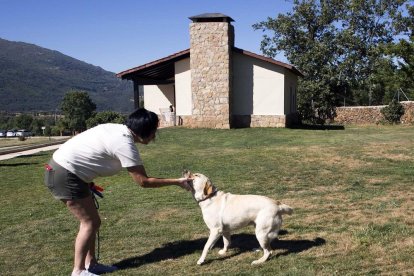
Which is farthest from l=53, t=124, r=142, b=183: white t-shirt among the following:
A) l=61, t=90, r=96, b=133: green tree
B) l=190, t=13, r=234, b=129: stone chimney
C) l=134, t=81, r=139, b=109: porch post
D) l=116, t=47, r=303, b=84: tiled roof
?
l=61, t=90, r=96, b=133: green tree

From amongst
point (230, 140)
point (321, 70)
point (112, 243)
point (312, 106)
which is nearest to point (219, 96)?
point (230, 140)

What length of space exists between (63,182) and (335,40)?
3469 centimetres

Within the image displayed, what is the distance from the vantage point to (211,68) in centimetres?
2295

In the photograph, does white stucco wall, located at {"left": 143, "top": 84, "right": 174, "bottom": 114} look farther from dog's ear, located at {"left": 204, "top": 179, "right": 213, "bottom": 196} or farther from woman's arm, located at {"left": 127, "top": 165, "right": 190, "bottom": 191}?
woman's arm, located at {"left": 127, "top": 165, "right": 190, "bottom": 191}

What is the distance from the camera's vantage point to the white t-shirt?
4.11 m

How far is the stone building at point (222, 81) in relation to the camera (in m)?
22.8

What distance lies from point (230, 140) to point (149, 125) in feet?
44.6

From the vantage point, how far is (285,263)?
178 inches

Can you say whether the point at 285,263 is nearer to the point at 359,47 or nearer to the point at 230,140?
the point at 230,140

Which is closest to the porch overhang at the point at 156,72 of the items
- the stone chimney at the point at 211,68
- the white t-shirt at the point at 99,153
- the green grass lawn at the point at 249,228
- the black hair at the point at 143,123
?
the stone chimney at the point at 211,68

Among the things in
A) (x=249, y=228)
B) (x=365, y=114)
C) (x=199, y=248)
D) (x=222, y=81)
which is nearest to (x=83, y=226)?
(x=199, y=248)

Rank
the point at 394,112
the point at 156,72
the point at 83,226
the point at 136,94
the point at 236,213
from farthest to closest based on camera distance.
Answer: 1. the point at 394,112
2. the point at 156,72
3. the point at 136,94
4. the point at 236,213
5. the point at 83,226

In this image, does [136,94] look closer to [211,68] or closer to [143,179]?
[211,68]

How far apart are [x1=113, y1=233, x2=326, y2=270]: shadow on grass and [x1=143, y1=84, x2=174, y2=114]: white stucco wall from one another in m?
24.6
